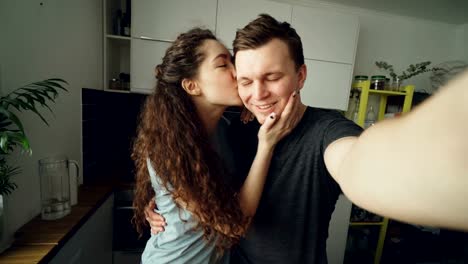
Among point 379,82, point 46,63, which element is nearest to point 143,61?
point 46,63

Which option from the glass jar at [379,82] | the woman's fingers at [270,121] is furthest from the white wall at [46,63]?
the glass jar at [379,82]

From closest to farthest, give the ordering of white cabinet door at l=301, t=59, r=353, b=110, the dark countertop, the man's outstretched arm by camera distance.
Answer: the man's outstretched arm, the dark countertop, white cabinet door at l=301, t=59, r=353, b=110

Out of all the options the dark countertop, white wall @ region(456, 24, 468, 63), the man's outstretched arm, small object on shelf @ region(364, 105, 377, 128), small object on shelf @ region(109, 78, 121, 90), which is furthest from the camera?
white wall @ region(456, 24, 468, 63)

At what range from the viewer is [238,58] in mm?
708

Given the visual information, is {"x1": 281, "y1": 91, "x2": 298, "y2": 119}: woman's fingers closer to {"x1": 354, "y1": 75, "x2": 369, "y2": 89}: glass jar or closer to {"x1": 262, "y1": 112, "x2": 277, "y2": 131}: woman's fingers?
{"x1": 262, "y1": 112, "x2": 277, "y2": 131}: woman's fingers

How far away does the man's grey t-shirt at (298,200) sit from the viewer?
650mm

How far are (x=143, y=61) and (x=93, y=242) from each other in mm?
1238

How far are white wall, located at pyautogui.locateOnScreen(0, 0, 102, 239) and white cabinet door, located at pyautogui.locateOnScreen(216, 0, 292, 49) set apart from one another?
898mm

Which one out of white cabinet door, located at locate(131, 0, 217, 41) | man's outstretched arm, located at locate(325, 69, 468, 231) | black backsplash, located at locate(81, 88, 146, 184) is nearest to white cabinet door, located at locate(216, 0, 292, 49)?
white cabinet door, located at locate(131, 0, 217, 41)

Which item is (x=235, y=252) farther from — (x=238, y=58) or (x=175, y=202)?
(x=238, y=58)

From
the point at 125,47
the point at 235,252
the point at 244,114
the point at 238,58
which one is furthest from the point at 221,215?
the point at 125,47

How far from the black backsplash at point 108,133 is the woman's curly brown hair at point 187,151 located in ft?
3.03

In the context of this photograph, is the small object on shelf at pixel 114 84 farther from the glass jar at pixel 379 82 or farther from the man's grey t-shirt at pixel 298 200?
the glass jar at pixel 379 82

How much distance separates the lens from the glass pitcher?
3.35ft
